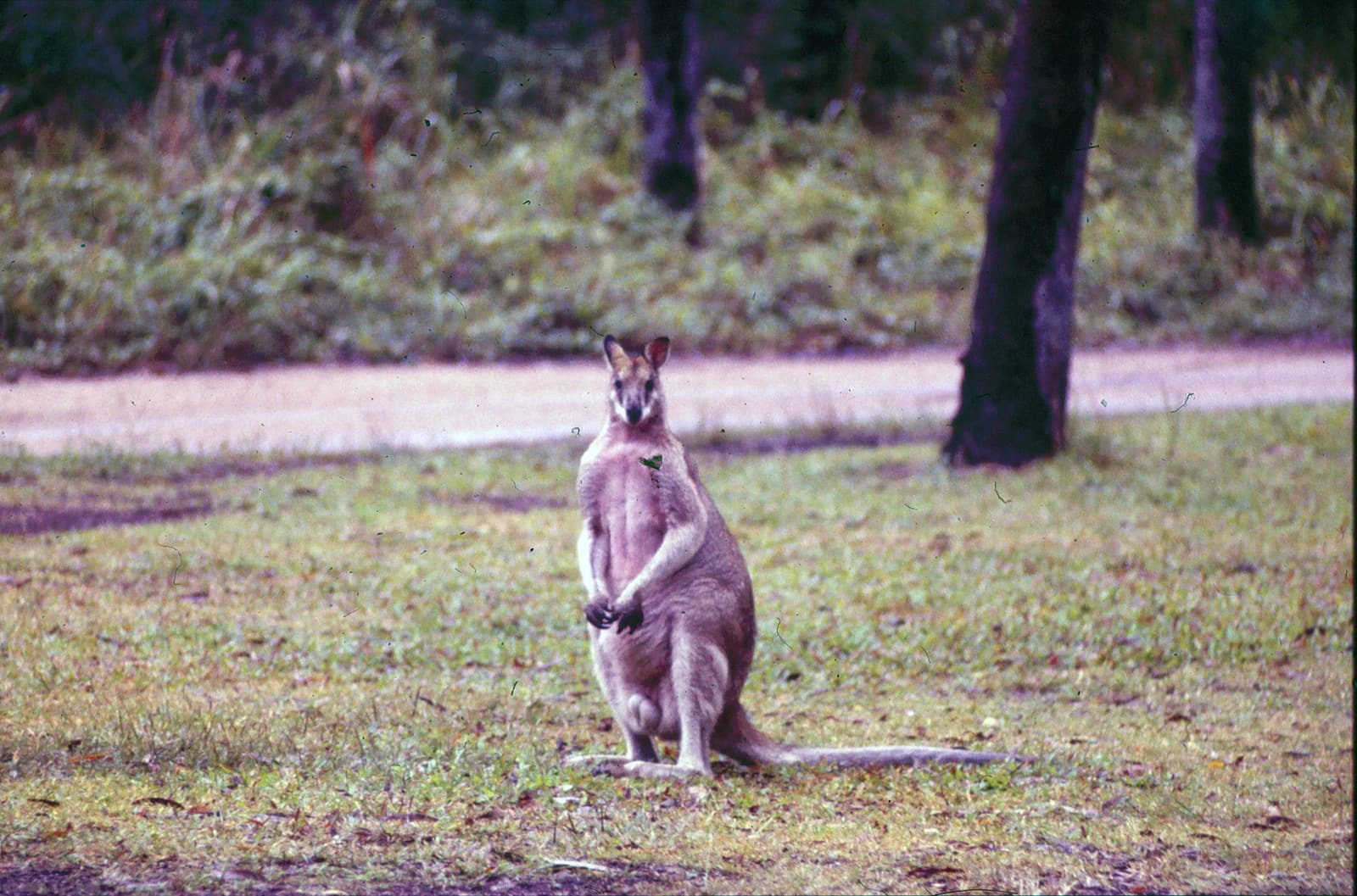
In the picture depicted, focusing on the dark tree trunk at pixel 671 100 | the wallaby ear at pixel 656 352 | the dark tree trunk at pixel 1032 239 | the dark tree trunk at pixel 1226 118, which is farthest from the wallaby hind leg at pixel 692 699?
the dark tree trunk at pixel 1226 118

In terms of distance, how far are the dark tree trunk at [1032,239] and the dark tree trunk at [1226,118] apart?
9.04m

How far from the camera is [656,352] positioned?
560cm

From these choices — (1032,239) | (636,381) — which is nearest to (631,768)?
(636,381)

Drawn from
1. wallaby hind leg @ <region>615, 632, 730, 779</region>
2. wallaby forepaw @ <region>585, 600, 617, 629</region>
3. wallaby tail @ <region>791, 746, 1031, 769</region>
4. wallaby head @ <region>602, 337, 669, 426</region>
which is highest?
wallaby head @ <region>602, 337, 669, 426</region>

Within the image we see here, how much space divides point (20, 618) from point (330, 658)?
167 centimetres

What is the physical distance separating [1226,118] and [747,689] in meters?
15.3

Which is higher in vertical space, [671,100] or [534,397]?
[671,100]

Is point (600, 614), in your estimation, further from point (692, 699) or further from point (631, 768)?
point (631, 768)

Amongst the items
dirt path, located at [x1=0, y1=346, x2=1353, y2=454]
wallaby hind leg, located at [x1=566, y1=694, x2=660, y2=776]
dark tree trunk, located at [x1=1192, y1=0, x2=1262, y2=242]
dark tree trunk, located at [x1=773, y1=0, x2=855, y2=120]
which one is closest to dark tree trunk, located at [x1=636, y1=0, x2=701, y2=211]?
dirt path, located at [x1=0, y1=346, x2=1353, y2=454]

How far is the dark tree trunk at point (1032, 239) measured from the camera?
A: 12.1m

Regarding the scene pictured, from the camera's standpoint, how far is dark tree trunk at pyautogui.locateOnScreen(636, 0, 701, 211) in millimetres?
20766

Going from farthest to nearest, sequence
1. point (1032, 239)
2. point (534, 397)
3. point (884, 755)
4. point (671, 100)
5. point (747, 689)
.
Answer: point (671, 100)
point (534, 397)
point (1032, 239)
point (747, 689)
point (884, 755)

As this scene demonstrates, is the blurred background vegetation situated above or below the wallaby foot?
above

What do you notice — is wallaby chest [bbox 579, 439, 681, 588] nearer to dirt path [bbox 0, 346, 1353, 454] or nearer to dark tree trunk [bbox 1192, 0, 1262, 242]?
dirt path [bbox 0, 346, 1353, 454]
